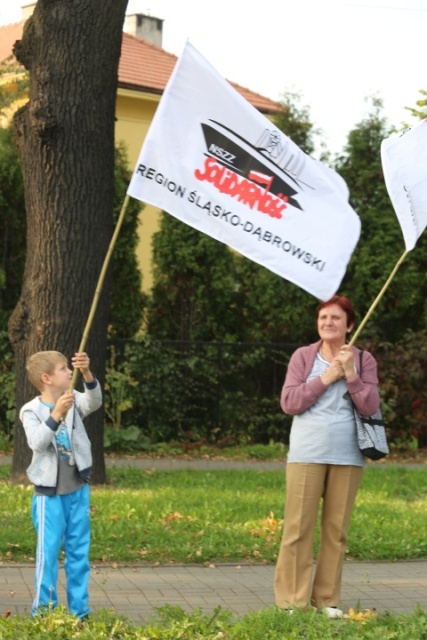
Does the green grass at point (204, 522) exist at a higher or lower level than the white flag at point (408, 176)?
lower

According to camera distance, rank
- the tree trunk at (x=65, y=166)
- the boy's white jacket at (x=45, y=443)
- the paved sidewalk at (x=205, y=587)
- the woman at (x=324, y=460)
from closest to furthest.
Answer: the boy's white jacket at (x=45, y=443) → the woman at (x=324, y=460) → the paved sidewalk at (x=205, y=587) → the tree trunk at (x=65, y=166)

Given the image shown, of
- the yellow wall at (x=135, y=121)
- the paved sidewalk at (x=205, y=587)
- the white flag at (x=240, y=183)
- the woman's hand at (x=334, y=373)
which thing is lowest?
the paved sidewalk at (x=205, y=587)

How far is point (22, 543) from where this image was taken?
8.71 meters

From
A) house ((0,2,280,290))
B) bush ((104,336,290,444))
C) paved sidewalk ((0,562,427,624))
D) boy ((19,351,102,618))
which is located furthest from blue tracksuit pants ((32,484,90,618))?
house ((0,2,280,290))

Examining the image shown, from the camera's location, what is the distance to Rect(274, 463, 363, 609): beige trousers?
260 inches

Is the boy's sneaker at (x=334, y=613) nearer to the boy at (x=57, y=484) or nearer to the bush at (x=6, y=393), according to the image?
the boy at (x=57, y=484)

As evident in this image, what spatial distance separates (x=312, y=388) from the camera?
6520 mm

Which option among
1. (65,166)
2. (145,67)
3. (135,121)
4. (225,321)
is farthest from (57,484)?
(145,67)

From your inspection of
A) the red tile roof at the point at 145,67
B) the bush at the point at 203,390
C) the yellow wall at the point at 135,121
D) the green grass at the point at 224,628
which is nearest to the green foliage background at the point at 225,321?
the bush at the point at 203,390

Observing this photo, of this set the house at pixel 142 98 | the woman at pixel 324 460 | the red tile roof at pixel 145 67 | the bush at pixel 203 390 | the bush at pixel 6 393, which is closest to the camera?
the woman at pixel 324 460

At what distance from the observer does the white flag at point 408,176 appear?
257 inches

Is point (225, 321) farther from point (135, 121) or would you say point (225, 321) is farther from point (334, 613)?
point (334, 613)

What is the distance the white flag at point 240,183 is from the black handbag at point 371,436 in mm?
828

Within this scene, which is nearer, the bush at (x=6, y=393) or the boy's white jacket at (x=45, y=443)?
the boy's white jacket at (x=45, y=443)
